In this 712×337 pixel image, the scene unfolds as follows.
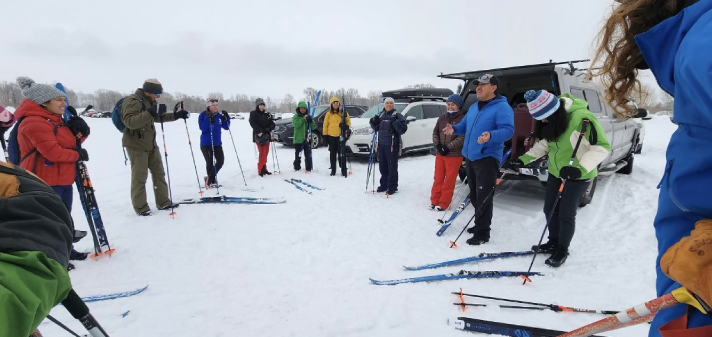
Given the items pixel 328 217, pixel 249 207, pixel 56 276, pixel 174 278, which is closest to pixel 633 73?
pixel 56 276

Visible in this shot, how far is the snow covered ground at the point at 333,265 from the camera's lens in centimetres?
267

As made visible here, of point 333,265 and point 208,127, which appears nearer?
point 333,265

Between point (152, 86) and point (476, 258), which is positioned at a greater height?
point (152, 86)

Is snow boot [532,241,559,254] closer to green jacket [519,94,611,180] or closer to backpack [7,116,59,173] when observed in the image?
green jacket [519,94,611,180]

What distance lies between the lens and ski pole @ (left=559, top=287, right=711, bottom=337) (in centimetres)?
87

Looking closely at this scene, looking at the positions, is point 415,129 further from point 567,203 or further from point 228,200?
point 567,203

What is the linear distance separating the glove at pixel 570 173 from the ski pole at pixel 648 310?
7.53ft

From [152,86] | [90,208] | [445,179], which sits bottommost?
[445,179]

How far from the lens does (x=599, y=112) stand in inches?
235

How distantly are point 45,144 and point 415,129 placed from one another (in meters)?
8.40

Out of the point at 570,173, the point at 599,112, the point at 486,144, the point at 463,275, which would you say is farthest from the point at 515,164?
the point at 463,275

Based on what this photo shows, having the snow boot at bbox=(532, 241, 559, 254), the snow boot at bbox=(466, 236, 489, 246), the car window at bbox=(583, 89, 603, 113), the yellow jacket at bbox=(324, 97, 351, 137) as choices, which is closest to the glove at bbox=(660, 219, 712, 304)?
the snow boot at bbox=(532, 241, 559, 254)

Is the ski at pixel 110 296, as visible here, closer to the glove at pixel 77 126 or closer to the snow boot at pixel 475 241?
the glove at pixel 77 126

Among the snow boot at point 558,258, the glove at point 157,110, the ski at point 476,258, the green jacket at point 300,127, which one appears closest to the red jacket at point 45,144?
the glove at point 157,110
